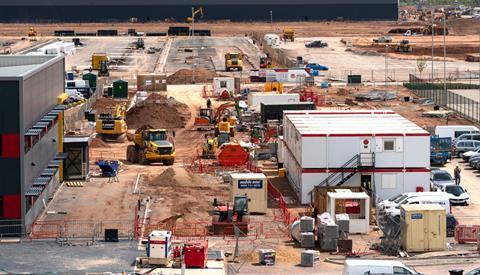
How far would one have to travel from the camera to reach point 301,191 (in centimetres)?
5116

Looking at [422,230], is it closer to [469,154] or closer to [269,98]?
[469,154]

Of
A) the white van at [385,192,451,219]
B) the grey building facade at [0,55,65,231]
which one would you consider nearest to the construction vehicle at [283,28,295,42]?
the grey building facade at [0,55,65,231]

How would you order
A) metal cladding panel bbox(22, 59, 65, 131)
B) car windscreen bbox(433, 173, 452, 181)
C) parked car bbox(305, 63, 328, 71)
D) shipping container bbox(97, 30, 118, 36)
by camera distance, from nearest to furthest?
metal cladding panel bbox(22, 59, 65, 131)
car windscreen bbox(433, 173, 452, 181)
parked car bbox(305, 63, 328, 71)
shipping container bbox(97, 30, 118, 36)

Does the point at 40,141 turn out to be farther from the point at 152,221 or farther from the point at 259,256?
the point at 259,256

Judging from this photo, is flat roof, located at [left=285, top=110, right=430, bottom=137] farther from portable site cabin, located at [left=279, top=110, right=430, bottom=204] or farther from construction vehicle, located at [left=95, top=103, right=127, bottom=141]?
construction vehicle, located at [left=95, top=103, right=127, bottom=141]

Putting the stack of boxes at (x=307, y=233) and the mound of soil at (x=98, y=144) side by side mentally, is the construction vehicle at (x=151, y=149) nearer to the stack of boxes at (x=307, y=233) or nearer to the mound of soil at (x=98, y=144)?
the mound of soil at (x=98, y=144)

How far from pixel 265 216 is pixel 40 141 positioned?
9504 mm

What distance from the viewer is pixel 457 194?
51281 mm

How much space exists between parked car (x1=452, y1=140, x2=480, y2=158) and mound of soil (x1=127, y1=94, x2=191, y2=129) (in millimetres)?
19847

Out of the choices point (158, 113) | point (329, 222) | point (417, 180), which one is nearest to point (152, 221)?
point (329, 222)

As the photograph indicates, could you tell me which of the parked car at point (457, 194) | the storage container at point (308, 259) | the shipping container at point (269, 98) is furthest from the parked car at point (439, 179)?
the shipping container at point (269, 98)

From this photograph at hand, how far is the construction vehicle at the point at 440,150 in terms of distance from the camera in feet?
202

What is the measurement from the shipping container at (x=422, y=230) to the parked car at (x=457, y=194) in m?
9.54

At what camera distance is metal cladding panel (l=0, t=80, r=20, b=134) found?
43344mm
